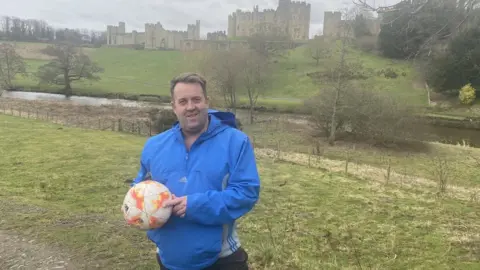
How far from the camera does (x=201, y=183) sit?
9.01ft

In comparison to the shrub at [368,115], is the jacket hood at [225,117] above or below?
above

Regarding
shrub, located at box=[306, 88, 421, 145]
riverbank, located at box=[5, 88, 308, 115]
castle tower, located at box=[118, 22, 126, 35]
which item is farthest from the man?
castle tower, located at box=[118, 22, 126, 35]

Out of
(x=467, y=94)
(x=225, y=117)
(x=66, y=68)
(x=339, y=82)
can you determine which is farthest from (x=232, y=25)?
(x=225, y=117)

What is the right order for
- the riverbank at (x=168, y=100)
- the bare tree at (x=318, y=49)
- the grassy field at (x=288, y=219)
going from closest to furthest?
the grassy field at (x=288, y=219) → the riverbank at (x=168, y=100) → the bare tree at (x=318, y=49)

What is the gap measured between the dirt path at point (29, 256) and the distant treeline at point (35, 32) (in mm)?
123362

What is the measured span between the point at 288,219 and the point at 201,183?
484 cm

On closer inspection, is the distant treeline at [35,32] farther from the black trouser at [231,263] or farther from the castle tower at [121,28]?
the black trouser at [231,263]

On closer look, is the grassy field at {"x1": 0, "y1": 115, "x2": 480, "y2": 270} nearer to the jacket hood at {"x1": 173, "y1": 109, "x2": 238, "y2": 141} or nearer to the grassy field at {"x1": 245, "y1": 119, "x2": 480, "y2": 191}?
the jacket hood at {"x1": 173, "y1": 109, "x2": 238, "y2": 141}

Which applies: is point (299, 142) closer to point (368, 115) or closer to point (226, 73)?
point (368, 115)

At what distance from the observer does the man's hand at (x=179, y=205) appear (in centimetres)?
265

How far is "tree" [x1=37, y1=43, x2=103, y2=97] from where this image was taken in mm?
→ 56062

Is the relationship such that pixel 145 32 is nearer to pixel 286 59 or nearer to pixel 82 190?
pixel 286 59

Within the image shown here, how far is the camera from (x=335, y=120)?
2942cm

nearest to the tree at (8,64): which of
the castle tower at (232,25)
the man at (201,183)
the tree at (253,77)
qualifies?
the tree at (253,77)
